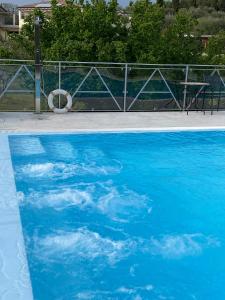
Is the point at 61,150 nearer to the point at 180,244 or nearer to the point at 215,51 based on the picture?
the point at 180,244

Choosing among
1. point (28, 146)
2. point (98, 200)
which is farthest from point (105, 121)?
point (98, 200)

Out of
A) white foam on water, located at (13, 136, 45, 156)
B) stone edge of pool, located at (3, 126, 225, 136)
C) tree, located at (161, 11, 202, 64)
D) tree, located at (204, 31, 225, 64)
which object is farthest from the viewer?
tree, located at (204, 31, 225, 64)

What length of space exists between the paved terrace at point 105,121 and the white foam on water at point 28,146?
1.40ft

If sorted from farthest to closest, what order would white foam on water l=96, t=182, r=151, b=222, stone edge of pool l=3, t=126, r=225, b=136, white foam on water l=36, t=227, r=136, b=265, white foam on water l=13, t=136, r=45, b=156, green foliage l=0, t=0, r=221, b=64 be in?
1. green foliage l=0, t=0, r=221, b=64
2. stone edge of pool l=3, t=126, r=225, b=136
3. white foam on water l=13, t=136, r=45, b=156
4. white foam on water l=96, t=182, r=151, b=222
5. white foam on water l=36, t=227, r=136, b=265

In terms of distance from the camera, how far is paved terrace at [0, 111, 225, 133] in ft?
31.2

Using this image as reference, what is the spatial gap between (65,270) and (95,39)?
11561 millimetres

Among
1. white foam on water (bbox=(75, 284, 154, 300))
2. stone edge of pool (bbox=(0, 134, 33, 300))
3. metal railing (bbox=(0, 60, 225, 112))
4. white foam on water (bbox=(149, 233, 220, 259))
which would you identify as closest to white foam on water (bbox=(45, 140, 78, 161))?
stone edge of pool (bbox=(0, 134, 33, 300))

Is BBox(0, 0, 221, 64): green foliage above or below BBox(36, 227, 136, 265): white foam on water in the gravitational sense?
above

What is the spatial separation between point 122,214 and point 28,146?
3.15 meters

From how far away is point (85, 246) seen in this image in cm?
489

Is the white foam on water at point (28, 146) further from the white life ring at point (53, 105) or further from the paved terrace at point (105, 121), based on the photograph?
the white life ring at point (53, 105)

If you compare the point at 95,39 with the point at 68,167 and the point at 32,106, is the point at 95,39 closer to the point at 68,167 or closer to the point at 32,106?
the point at 32,106

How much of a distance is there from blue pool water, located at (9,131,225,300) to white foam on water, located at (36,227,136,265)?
0.4 inches

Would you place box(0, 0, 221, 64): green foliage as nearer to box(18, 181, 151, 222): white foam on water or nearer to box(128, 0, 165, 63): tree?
box(128, 0, 165, 63): tree
